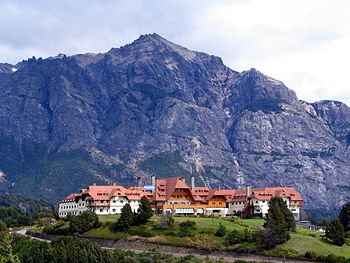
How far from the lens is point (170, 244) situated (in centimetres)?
9788

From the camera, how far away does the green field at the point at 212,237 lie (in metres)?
93.3

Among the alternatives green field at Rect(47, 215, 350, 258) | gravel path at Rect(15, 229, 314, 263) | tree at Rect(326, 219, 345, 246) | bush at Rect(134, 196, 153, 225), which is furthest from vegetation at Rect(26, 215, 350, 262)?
bush at Rect(134, 196, 153, 225)

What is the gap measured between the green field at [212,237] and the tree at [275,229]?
107 cm

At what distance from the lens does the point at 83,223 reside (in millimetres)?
109062

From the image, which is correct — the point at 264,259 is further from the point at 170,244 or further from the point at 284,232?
the point at 170,244

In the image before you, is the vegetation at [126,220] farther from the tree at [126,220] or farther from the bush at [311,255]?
the bush at [311,255]

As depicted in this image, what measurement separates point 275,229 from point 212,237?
10386 millimetres

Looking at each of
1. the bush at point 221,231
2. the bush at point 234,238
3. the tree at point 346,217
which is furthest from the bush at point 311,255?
the tree at point 346,217

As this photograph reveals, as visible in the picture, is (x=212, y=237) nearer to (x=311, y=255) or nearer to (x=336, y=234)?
(x=311, y=255)

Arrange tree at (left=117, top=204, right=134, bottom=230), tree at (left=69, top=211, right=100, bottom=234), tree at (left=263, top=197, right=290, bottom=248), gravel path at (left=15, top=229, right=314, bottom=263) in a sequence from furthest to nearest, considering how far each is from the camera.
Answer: tree at (left=69, top=211, right=100, bottom=234), tree at (left=117, top=204, right=134, bottom=230), tree at (left=263, top=197, right=290, bottom=248), gravel path at (left=15, top=229, right=314, bottom=263)

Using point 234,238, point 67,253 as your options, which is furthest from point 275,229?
point 67,253

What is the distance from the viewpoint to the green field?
9331 cm

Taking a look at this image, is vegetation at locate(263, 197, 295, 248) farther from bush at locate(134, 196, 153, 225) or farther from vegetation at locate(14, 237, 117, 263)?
vegetation at locate(14, 237, 117, 263)

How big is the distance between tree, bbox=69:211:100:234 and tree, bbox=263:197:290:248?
103 ft
